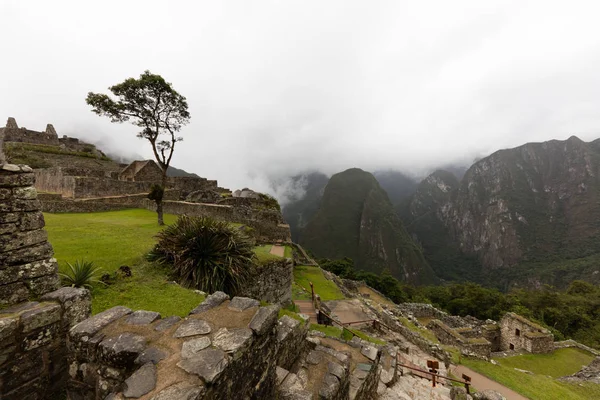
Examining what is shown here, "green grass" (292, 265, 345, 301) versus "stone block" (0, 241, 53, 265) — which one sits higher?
"stone block" (0, 241, 53, 265)

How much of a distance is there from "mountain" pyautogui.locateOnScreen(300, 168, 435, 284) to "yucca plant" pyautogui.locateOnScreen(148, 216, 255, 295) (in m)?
93.9

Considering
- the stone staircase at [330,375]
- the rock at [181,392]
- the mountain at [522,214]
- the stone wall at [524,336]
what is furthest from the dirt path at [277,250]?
the mountain at [522,214]

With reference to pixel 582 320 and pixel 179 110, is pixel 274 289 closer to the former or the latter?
pixel 179 110

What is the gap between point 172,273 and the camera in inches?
281

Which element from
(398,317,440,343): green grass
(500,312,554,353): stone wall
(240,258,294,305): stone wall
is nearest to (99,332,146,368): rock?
(240,258,294,305): stone wall

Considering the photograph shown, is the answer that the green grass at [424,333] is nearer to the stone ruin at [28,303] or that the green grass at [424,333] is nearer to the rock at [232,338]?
the rock at [232,338]

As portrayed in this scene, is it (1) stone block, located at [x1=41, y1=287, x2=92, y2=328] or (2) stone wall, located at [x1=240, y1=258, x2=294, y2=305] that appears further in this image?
(2) stone wall, located at [x1=240, y1=258, x2=294, y2=305]

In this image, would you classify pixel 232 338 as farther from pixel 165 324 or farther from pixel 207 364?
pixel 165 324

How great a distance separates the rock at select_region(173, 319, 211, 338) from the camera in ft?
9.42

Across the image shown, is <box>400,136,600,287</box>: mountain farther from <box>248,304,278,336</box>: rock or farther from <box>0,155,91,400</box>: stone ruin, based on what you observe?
<box>0,155,91,400</box>: stone ruin

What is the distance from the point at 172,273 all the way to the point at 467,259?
166m

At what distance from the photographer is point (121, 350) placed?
2.46 m

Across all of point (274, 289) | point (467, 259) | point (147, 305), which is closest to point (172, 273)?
point (147, 305)

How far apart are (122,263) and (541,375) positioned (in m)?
19.2
